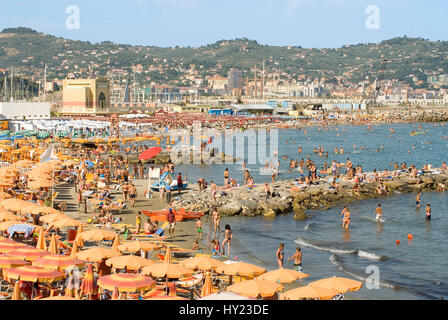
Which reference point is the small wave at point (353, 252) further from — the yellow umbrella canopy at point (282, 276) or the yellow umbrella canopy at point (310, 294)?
the yellow umbrella canopy at point (310, 294)

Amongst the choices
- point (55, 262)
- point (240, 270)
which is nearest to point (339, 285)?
point (240, 270)

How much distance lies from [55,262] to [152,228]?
6105 mm

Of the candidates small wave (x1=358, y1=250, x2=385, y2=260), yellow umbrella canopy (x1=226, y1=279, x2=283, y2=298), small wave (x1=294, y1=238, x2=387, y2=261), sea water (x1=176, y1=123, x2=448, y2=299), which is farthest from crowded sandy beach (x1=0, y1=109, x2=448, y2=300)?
small wave (x1=358, y1=250, x2=385, y2=260)

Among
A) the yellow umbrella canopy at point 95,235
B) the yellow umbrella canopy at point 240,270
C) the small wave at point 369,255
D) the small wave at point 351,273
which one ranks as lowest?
the small wave at point 369,255

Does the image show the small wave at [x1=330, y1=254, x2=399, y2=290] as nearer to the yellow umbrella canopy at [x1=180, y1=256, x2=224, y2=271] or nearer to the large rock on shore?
the yellow umbrella canopy at [x1=180, y1=256, x2=224, y2=271]

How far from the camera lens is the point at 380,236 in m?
20.3

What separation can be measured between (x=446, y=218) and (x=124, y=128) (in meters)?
47.7

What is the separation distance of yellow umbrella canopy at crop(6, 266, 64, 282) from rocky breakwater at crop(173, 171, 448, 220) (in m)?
12.0

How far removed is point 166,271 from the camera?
11.2 meters

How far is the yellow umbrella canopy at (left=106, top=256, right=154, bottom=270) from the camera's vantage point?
38.5 feet

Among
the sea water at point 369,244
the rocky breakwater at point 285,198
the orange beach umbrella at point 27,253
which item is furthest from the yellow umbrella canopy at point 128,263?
the rocky breakwater at point 285,198

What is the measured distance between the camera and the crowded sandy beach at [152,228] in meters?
10.7

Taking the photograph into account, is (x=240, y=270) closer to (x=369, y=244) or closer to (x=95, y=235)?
(x=95, y=235)

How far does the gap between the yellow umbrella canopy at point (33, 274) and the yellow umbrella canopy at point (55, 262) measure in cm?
51
